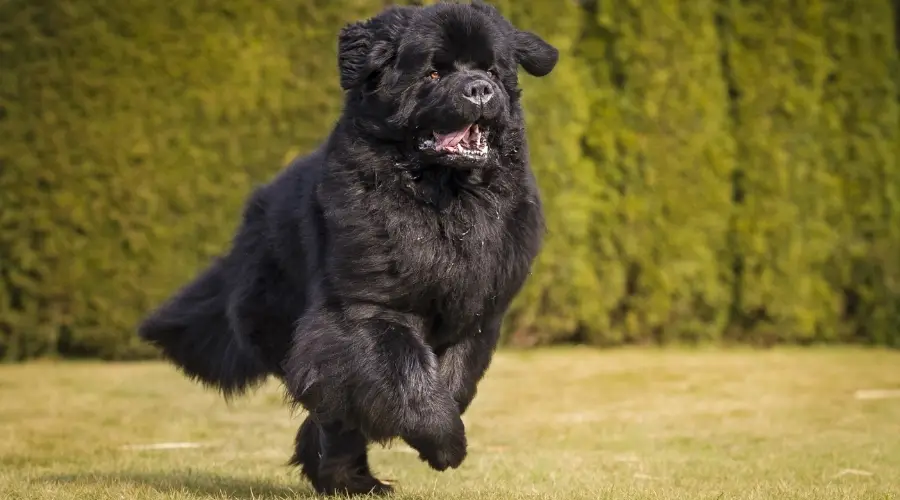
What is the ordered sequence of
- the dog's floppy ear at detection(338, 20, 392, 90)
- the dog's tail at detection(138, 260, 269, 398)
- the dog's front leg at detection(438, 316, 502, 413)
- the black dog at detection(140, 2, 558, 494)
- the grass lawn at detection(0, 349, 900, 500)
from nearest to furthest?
the black dog at detection(140, 2, 558, 494) < the dog's floppy ear at detection(338, 20, 392, 90) < the dog's front leg at detection(438, 316, 502, 413) < the grass lawn at detection(0, 349, 900, 500) < the dog's tail at detection(138, 260, 269, 398)

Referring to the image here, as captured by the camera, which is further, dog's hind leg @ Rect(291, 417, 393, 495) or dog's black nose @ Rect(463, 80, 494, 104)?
dog's hind leg @ Rect(291, 417, 393, 495)

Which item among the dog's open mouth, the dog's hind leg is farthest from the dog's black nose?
the dog's hind leg

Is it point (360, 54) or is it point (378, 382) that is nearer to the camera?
point (378, 382)

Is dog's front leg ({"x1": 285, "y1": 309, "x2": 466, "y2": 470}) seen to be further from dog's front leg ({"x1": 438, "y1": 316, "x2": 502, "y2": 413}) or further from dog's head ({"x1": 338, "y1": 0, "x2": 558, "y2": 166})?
dog's head ({"x1": 338, "y1": 0, "x2": 558, "y2": 166})

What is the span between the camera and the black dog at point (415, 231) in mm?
4117

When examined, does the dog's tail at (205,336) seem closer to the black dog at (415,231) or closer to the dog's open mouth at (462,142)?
the black dog at (415,231)

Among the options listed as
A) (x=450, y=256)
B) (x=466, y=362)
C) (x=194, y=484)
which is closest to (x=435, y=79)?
(x=450, y=256)

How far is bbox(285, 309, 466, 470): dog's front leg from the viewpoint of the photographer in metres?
4.02

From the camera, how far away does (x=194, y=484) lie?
5.01 meters

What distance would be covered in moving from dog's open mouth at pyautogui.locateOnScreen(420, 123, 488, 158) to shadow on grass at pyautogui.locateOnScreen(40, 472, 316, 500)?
1.44m

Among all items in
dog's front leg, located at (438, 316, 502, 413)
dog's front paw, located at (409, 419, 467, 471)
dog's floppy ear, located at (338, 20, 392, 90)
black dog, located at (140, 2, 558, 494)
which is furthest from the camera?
dog's front leg, located at (438, 316, 502, 413)

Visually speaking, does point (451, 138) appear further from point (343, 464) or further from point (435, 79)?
point (343, 464)

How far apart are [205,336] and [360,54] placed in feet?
5.32

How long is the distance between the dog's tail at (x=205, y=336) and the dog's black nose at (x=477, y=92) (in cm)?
167
